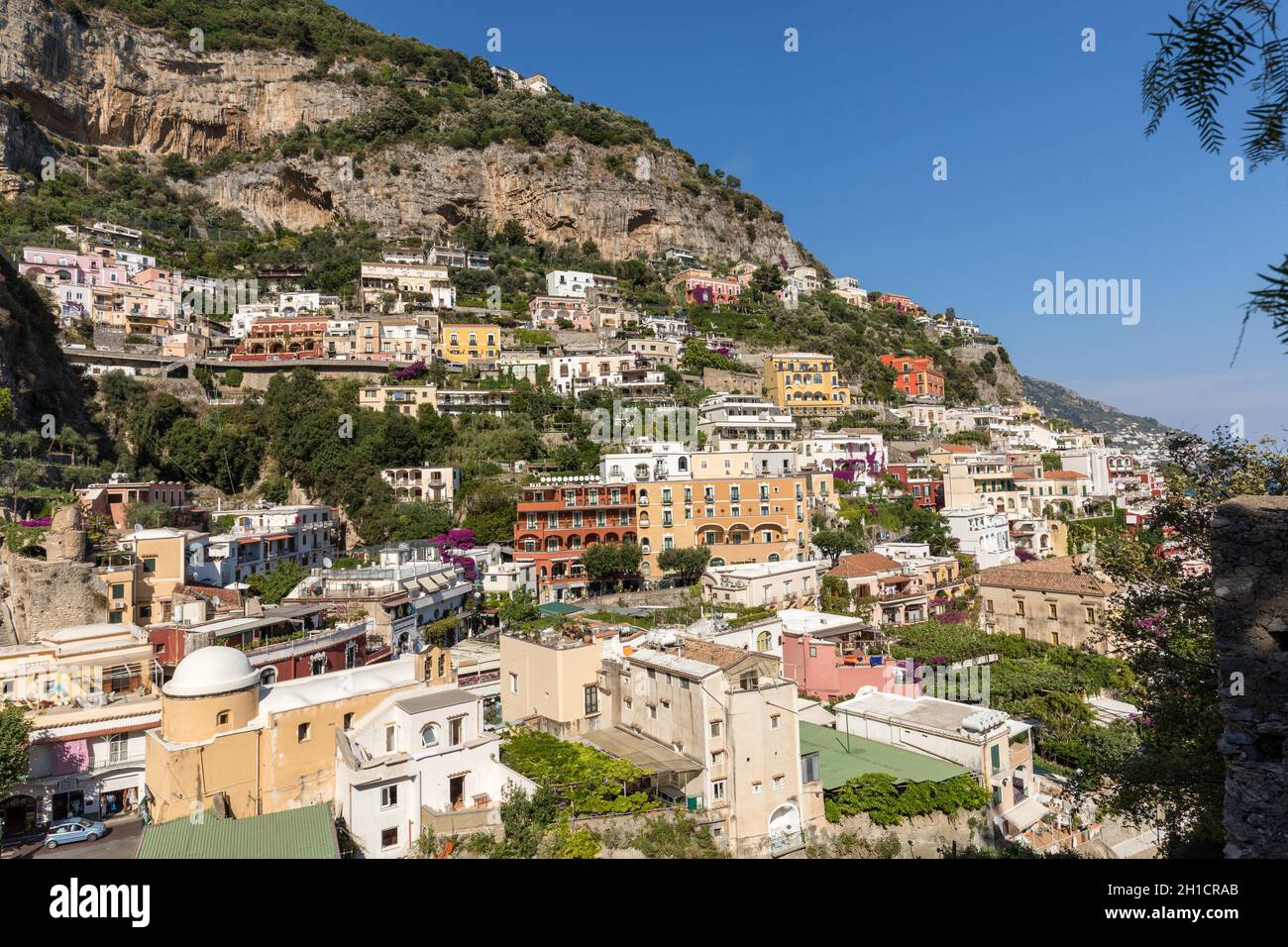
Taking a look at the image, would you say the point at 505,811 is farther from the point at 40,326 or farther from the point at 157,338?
the point at 157,338

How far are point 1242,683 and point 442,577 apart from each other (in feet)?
85.9

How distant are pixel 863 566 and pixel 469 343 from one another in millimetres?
34490

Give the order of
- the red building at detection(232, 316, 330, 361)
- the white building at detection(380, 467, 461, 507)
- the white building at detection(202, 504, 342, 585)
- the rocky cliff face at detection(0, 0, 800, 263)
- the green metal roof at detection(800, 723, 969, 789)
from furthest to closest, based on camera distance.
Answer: the rocky cliff face at detection(0, 0, 800, 263), the red building at detection(232, 316, 330, 361), the white building at detection(380, 467, 461, 507), the white building at detection(202, 504, 342, 585), the green metal roof at detection(800, 723, 969, 789)

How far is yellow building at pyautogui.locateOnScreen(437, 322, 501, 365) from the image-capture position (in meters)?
54.4

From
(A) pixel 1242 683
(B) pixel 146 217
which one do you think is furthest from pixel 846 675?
(B) pixel 146 217

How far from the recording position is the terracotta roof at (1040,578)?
2886 cm

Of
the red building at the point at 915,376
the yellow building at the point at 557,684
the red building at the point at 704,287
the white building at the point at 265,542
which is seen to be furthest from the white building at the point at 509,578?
the red building at the point at 704,287

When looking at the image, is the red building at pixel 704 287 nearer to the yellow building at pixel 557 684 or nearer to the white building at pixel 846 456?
the white building at pixel 846 456

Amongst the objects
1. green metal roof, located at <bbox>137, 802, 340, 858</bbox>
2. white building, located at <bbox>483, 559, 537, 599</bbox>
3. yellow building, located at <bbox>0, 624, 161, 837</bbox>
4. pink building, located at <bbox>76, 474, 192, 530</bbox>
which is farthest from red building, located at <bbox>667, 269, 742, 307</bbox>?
green metal roof, located at <bbox>137, 802, 340, 858</bbox>

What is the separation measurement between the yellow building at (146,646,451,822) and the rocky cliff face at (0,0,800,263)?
7312cm

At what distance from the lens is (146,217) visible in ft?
211

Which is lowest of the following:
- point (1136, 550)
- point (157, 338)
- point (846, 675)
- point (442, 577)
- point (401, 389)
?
point (846, 675)

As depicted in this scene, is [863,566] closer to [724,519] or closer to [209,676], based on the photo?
[724,519]

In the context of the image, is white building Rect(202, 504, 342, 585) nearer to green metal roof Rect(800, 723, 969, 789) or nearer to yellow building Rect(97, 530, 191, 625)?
yellow building Rect(97, 530, 191, 625)
